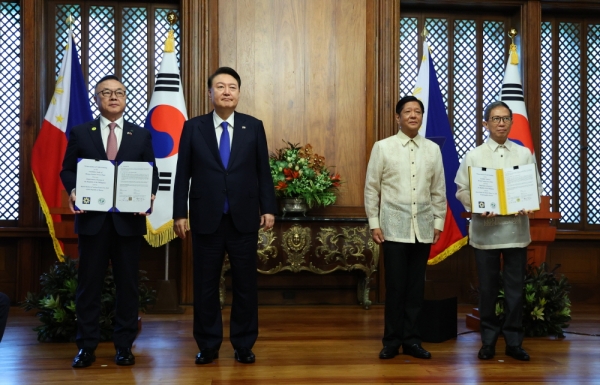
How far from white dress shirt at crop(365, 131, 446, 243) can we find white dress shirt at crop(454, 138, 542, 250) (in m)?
0.15

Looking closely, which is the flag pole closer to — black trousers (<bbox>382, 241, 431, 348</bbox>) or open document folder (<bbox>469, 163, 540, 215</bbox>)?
black trousers (<bbox>382, 241, 431, 348</bbox>)

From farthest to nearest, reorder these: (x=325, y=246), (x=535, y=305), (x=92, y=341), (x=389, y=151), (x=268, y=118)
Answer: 1. (x=268, y=118)
2. (x=325, y=246)
3. (x=535, y=305)
4. (x=389, y=151)
5. (x=92, y=341)

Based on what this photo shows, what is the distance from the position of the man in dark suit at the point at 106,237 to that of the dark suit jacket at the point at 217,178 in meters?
0.21

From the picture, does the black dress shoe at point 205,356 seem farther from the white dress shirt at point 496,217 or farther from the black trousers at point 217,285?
the white dress shirt at point 496,217

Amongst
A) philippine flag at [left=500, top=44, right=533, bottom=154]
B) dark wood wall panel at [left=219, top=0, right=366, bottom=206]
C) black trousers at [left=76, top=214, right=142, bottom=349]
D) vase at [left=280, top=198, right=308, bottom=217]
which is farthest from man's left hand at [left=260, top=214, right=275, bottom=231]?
philippine flag at [left=500, top=44, right=533, bottom=154]

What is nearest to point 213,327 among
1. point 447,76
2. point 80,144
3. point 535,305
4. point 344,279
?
point 80,144

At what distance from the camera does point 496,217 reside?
3793 mm

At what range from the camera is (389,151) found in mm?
3801

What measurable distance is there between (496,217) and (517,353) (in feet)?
Result: 2.41

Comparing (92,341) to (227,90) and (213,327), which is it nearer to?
(213,327)

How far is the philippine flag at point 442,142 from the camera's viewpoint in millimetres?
5578

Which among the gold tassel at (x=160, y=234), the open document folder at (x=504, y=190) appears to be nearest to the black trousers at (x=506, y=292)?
the open document folder at (x=504, y=190)

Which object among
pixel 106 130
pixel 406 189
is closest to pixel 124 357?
pixel 106 130

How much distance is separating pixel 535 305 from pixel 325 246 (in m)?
1.77
